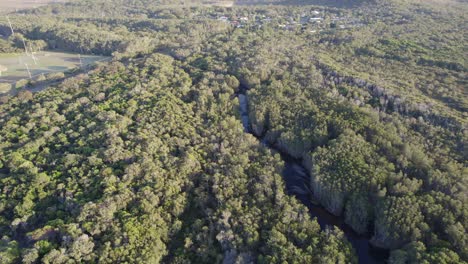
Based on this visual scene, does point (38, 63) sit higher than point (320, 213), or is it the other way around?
point (38, 63)

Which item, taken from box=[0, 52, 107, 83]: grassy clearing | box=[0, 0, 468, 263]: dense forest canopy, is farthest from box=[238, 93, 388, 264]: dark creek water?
box=[0, 52, 107, 83]: grassy clearing

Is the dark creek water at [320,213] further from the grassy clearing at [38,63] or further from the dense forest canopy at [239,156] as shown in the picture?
the grassy clearing at [38,63]

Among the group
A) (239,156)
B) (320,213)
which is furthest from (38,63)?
(320,213)

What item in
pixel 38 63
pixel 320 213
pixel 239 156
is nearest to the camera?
pixel 320 213

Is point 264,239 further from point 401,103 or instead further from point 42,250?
point 401,103

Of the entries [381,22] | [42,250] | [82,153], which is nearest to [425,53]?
[381,22]

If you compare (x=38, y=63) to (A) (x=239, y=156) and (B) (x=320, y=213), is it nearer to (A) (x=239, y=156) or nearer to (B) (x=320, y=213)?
(A) (x=239, y=156)

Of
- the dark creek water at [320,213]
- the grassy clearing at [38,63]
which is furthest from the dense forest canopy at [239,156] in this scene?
the grassy clearing at [38,63]

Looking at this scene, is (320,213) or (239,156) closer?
(320,213)
